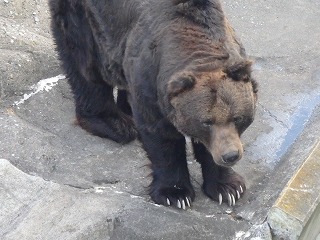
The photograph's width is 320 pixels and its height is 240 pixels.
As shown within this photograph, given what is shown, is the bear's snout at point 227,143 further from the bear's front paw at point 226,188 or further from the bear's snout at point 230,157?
the bear's front paw at point 226,188

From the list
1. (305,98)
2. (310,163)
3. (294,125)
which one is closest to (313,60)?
(305,98)

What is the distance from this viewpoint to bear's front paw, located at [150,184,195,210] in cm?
395

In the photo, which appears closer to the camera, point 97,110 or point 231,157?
point 231,157

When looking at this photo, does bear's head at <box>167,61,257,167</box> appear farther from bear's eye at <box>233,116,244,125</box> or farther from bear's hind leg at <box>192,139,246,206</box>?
bear's hind leg at <box>192,139,246,206</box>

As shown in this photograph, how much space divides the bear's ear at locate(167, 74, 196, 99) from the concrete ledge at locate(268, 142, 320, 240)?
0.83m

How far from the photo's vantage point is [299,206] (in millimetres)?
3684

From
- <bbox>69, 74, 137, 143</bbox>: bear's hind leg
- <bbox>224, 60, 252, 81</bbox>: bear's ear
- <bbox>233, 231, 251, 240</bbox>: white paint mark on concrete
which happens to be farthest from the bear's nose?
<bbox>69, 74, 137, 143</bbox>: bear's hind leg

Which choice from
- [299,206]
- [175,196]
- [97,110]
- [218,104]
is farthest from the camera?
[97,110]

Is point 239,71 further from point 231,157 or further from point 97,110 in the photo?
point 97,110

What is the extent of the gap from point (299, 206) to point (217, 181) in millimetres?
531

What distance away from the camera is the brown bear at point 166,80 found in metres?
3.30

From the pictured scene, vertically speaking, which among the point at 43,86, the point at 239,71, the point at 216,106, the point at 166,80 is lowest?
the point at 43,86

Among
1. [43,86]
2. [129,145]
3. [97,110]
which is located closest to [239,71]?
[129,145]

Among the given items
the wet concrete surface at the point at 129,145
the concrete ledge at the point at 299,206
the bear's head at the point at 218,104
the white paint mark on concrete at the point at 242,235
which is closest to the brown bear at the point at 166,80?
the bear's head at the point at 218,104
